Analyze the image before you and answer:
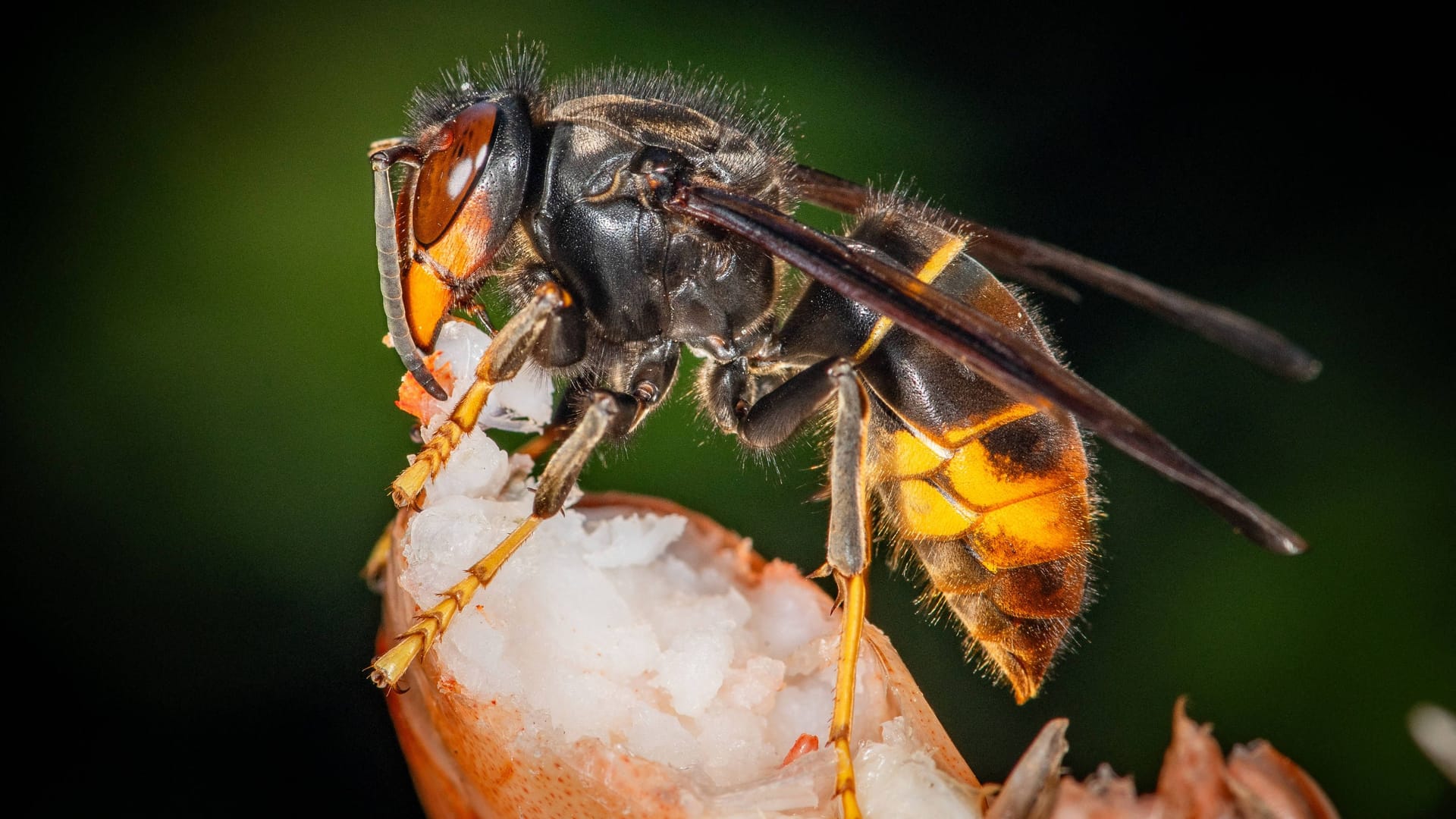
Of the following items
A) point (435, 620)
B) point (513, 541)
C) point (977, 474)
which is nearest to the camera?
point (435, 620)

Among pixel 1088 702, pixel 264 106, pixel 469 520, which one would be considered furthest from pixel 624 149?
pixel 1088 702

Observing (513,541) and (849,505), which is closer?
(513,541)

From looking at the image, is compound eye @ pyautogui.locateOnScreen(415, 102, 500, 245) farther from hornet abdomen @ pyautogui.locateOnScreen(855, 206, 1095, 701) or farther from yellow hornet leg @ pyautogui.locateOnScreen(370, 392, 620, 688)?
hornet abdomen @ pyautogui.locateOnScreen(855, 206, 1095, 701)

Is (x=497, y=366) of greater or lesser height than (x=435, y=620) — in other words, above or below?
above

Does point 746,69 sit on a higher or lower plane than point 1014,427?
higher

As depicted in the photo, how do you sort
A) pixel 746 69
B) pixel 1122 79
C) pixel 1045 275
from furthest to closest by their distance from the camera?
pixel 1122 79 < pixel 746 69 < pixel 1045 275

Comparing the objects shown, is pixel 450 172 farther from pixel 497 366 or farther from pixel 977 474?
pixel 977 474

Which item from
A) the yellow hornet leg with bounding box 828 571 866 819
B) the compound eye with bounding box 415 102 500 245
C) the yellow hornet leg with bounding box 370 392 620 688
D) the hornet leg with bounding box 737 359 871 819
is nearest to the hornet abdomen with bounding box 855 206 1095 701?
the hornet leg with bounding box 737 359 871 819

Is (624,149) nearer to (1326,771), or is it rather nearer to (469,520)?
(469,520)

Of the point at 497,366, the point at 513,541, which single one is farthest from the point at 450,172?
the point at 513,541
